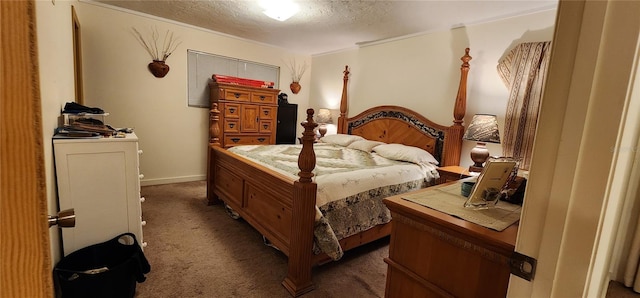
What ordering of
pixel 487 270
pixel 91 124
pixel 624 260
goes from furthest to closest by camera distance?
pixel 91 124, pixel 624 260, pixel 487 270

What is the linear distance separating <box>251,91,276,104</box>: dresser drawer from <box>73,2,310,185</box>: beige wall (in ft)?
2.24

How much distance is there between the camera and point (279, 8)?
2.88m

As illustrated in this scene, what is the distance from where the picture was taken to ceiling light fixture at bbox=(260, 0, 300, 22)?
2826mm

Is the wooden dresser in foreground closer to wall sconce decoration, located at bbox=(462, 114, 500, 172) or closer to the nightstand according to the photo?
the nightstand

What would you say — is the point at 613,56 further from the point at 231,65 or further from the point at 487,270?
the point at 231,65

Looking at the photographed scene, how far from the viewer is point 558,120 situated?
Answer: 1.70 ft

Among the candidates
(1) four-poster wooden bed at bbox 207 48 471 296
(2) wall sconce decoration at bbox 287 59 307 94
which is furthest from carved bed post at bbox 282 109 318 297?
(2) wall sconce decoration at bbox 287 59 307 94

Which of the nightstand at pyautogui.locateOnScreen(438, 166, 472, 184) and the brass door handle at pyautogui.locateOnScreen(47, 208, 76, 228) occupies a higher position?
the brass door handle at pyautogui.locateOnScreen(47, 208, 76, 228)

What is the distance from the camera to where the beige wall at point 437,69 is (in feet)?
9.09

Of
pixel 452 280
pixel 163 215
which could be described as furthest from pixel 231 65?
pixel 452 280

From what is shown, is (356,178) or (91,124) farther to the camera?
(356,178)

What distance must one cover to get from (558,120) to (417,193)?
31.0 inches

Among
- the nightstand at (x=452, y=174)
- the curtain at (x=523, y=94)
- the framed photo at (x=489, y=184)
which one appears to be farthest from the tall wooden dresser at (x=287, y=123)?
the framed photo at (x=489, y=184)

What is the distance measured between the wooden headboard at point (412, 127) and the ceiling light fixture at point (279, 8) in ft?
5.11
